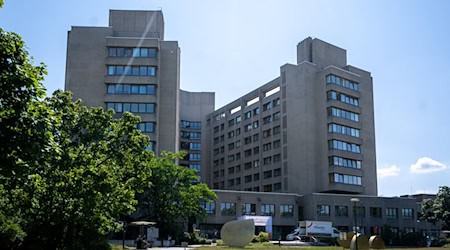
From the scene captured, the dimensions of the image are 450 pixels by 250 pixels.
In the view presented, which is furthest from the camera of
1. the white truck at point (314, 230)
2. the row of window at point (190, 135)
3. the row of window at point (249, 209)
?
the row of window at point (190, 135)

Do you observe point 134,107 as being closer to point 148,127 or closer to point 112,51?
point 148,127

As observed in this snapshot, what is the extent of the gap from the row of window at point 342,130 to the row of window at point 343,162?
5.08 meters

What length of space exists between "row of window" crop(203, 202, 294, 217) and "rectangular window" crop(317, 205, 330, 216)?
17.2 feet

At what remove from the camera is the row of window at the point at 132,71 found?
284ft

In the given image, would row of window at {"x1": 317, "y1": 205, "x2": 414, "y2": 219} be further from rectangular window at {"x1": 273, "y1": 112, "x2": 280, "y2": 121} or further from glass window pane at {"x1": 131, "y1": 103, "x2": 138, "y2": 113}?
glass window pane at {"x1": 131, "y1": 103, "x2": 138, "y2": 113}

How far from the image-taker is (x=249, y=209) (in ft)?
283

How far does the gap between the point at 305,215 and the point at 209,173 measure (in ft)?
158

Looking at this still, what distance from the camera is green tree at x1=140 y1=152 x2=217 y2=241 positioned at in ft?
205

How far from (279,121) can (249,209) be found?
24392 millimetres

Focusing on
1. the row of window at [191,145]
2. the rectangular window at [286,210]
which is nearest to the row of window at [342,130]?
the rectangular window at [286,210]

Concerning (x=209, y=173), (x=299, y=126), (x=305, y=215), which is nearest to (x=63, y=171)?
(x=305, y=215)

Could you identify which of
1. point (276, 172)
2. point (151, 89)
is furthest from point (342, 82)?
point (151, 89)

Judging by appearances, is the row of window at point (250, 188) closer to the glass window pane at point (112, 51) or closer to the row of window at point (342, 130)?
the row of window at point (342, 130)

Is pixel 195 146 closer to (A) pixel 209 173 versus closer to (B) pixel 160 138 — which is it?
(A) pixel 209 173
